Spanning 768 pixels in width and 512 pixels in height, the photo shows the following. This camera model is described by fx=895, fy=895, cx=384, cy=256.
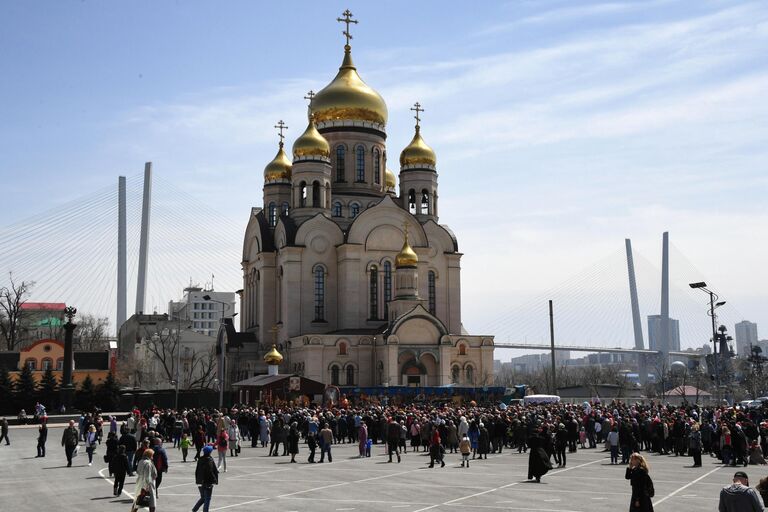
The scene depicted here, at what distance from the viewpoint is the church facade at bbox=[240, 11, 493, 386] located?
181ft

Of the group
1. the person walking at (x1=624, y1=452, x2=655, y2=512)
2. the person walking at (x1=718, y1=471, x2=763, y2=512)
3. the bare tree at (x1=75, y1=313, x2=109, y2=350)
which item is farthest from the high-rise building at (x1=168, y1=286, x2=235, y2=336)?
the person walking at (x1=718, y1=471, x2=763, y2=512)

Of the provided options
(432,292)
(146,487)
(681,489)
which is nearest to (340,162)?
(432,292)

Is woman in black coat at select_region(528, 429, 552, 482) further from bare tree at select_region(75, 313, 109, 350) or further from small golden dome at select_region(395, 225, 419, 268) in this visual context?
Result: bare tree at select_region(75, 313, 109, 350)

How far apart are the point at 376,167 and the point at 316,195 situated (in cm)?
623

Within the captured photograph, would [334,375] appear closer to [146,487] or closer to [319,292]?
[319,292]

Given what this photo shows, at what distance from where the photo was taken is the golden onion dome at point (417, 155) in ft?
212

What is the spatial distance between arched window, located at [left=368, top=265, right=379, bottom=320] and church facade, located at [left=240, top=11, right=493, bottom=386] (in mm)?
66

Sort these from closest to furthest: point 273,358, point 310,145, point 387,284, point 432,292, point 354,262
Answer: point 273,358
point 354,262
point 387,284
point 310,145
point 432,292

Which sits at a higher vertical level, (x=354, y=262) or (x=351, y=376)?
(x=354, y=262)

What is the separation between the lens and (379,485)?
67.4 ft

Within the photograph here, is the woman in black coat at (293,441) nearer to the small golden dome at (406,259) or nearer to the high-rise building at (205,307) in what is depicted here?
the small golden dome at (406,259)

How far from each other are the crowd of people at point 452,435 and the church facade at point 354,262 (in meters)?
18.4

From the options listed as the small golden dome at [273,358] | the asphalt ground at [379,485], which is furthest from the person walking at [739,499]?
the small golden dome at [273,358]

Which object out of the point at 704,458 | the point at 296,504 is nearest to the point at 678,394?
the point at 704,458
